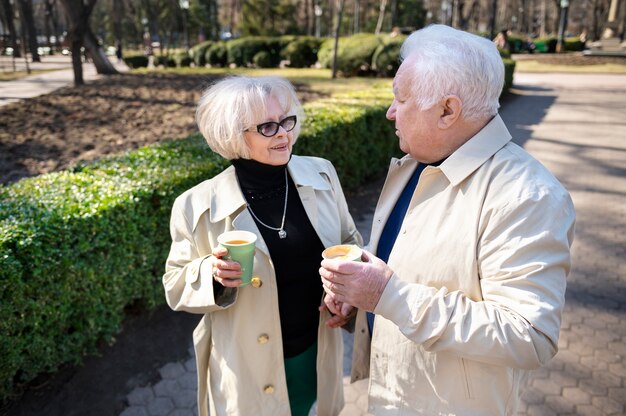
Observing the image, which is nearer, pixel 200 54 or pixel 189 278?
pixel 189 278

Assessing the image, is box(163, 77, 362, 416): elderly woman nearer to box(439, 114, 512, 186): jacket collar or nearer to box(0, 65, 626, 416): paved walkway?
box(439, 114, 512, 186): jacket collar

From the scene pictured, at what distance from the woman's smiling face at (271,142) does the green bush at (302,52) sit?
24926 millimetres

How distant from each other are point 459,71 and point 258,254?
3.46ft

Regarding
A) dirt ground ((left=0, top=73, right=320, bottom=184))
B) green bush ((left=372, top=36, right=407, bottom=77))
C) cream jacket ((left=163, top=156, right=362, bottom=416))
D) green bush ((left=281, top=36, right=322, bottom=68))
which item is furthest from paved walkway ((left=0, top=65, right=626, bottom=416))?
green bush ((left=281, top=36, right=322, bottom=68))

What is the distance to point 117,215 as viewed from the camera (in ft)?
10.9

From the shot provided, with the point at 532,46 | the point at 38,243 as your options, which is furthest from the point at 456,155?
the point at 532,46

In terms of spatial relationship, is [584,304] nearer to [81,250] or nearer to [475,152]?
[475,152]

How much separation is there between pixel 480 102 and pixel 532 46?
40.7m

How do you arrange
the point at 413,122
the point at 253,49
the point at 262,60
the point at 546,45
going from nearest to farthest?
the point at 413,122
the point at 262,60
the point at 253,49
the point at 546,45

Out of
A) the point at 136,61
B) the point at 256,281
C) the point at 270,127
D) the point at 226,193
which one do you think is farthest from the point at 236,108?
the point at 136,61

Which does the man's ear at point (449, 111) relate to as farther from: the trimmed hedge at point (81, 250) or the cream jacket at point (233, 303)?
the trimmed hedge at point (81, 250)

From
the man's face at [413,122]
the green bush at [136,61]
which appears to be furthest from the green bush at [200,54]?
the man's face at [413,122]

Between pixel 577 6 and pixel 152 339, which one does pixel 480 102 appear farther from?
pixel 577 6

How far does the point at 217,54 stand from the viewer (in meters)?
28.2
